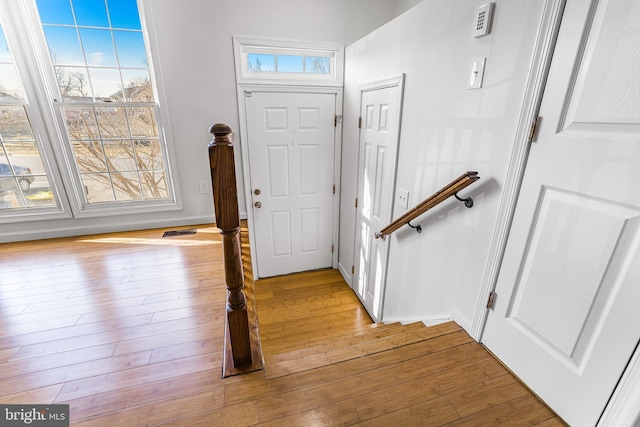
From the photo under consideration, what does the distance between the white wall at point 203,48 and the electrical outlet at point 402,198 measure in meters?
Answer: 1.67

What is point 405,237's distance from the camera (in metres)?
2.09

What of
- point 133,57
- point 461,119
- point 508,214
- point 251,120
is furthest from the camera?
point 251,120

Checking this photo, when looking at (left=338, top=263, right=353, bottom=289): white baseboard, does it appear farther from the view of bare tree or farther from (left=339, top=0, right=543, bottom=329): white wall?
the view of bare tree

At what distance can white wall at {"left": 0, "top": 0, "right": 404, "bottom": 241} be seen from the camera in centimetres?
244

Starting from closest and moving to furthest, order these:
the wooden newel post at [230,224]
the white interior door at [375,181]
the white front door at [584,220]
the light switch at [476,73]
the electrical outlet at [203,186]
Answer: the white front door at [584,220], the wooden newel post at [230,224], the light switch at [476,73], the white interior door at [375,181], the electrical outlet at [203,186]

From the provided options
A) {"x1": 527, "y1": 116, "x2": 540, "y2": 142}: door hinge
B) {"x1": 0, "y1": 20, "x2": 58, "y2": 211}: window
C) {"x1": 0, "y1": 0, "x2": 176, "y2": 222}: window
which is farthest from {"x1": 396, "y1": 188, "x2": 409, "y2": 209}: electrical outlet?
{"x1": 0, "y1": 20, "x2": 58, "y2": 211}: window

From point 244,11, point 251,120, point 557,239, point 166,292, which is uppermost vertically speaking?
point 244,11

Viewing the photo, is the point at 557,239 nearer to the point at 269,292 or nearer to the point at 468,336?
the point at 468,336

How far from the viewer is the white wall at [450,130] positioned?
47.6 inches

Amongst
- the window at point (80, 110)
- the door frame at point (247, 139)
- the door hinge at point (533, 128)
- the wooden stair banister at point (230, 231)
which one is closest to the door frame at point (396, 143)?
the door frame at point (247, 139)

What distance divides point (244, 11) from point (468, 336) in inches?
121

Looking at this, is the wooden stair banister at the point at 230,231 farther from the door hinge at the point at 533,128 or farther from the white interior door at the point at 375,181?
the white interior door at the point at 375,181

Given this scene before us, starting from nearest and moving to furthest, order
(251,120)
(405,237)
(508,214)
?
1. (508,214)
2. (405,237)
3. (251,120)

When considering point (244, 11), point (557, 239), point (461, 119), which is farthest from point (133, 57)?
point (557, 239)
